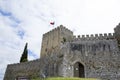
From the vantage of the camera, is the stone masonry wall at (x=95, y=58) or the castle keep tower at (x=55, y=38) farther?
the castle keep tower at (x=55, y=38)

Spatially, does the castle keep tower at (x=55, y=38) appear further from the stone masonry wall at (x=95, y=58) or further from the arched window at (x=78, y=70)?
the arched window at (x=78, y=70)

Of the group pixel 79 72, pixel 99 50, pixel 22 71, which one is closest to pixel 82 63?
pixel 79 72

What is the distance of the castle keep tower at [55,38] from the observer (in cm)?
3012

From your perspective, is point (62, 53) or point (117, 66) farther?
point (62, 53)

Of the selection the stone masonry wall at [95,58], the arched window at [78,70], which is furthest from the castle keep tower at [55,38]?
the arched window at [78,70]

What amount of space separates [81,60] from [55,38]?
677cm

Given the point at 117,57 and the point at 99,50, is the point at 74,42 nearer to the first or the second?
the point at 99,50

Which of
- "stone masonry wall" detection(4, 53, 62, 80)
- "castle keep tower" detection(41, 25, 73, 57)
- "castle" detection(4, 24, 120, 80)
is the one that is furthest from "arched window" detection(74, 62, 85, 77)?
"castle keep tower" detection(41, 25, 73, 57)

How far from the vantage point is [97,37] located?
2756 cm

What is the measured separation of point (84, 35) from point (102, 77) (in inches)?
274

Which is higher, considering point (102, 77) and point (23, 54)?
point (23, 54)

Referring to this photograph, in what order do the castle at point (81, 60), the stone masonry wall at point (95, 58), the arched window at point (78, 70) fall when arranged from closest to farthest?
the stone masonry wall at point (95, 58) < the castle at point (81, 60) < the arched window at point (78, 70)

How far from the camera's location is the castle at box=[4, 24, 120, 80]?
2447 cm

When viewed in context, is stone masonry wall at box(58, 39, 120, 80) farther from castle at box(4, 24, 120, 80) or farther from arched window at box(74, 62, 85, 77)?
arched window at box(74, 62, 85, 77)
